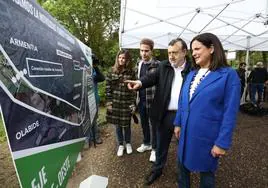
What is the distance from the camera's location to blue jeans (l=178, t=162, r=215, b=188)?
2053mm

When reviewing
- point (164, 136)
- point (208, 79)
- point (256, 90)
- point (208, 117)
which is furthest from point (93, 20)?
point (208, 117)

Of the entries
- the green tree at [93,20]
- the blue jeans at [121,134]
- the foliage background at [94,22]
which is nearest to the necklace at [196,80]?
the blue jeans at [121,134]

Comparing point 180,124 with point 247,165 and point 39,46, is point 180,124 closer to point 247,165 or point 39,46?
point 39,46

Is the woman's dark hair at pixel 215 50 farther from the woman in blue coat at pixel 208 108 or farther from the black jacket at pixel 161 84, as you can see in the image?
the black jacket at pixel 161 84

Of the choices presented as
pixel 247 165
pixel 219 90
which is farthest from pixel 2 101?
pixel 247 165

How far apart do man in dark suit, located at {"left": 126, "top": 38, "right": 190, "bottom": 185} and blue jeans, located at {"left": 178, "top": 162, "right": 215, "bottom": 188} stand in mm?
556

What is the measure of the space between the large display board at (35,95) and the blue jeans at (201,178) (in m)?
1.13

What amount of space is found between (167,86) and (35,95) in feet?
5.77

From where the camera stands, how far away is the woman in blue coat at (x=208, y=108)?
5.87 ft

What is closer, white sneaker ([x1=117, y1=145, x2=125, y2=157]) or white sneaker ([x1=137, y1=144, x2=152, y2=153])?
white sneaker ([x1=117, y1=145, x2=125, y2=157])

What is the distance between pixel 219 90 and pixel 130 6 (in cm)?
417

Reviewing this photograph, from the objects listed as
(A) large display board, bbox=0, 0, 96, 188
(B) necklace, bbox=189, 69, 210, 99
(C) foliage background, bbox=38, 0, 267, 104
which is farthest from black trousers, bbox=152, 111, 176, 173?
(C) foliage background, bbox=38, 0, 267, 104

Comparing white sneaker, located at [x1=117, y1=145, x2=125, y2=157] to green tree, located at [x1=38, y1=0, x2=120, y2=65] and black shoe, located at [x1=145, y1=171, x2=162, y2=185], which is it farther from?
green tree, located at [x1=38, y1=0, x2=120, y2=65]

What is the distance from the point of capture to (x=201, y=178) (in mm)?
2100
